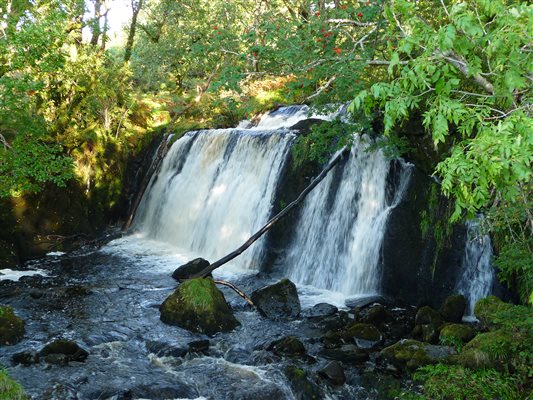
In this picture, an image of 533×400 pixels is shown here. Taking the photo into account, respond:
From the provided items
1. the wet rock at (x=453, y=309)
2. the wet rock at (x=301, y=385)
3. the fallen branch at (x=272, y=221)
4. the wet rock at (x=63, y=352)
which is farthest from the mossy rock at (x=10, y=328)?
the wet rock at (x=453, y=309)

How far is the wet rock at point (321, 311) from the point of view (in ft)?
36.8

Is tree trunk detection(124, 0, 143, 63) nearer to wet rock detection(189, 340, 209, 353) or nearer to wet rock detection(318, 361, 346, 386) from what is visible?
wet rock detection(189, 340, 209, 353)

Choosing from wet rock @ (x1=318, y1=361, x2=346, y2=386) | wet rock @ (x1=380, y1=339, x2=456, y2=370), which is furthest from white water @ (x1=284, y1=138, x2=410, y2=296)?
wet rock @ (x1=318, y1=361, x2=346, y2=386)

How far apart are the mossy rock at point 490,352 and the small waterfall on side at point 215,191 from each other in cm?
848

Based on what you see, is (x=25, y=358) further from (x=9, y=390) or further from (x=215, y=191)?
(x=215, y=191)

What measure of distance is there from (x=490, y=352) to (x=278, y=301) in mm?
5176

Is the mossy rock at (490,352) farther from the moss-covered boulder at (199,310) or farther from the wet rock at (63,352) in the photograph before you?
the wet rock at (63,352)

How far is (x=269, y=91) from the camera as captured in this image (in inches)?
Result: 972

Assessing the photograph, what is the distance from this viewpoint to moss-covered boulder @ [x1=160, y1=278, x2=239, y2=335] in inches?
410

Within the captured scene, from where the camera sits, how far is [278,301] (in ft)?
37.9

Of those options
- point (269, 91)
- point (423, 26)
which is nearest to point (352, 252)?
point (423, 26)

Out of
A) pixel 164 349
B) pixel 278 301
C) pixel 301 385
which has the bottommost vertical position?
pixel 164 349

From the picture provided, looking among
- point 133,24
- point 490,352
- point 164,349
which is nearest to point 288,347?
point 164,349

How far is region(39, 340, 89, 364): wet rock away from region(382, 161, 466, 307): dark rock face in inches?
293
